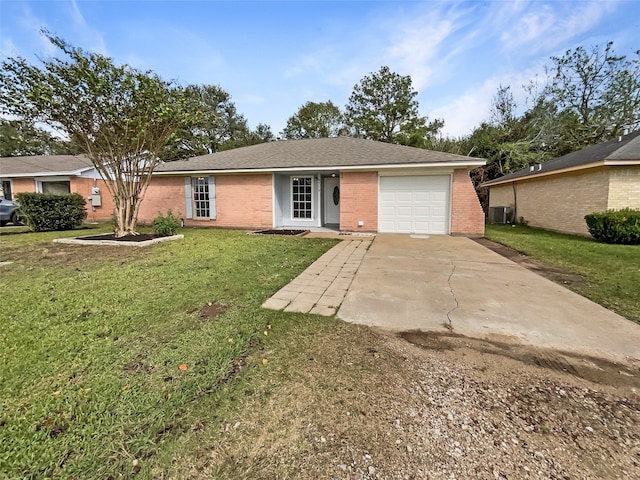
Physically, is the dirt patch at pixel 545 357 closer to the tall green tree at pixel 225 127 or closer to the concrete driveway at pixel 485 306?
the concrete driveway at pixel 485 306

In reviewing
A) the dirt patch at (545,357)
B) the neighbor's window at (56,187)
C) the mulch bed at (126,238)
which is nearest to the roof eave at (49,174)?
the neighbor's window at (56,187)

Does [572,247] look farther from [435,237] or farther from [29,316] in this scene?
[29,316]

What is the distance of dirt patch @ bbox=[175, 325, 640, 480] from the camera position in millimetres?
1409

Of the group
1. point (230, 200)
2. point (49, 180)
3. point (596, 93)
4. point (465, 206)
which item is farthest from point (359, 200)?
point (596, 93)

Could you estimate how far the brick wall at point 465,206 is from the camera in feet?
31.4

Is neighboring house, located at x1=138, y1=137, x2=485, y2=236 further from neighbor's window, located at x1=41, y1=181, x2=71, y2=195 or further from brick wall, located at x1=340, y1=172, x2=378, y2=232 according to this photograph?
neighbor's window, located at x1=41, y1=181, x2=71, y2=195

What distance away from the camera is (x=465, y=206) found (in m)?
9.66

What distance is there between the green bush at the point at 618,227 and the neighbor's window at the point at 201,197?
13992mm

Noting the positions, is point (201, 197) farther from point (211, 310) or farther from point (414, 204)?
point (211, 310)

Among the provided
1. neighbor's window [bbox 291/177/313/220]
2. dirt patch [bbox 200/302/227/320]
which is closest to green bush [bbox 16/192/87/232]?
neighbor's window [bbox 291/177/313/220]

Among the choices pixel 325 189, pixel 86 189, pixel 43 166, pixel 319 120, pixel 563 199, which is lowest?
pixel 563 199

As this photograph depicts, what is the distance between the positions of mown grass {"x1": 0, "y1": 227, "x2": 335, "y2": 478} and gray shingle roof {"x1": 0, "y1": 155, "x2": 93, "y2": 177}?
13974 mm

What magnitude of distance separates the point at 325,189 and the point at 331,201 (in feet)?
2.00

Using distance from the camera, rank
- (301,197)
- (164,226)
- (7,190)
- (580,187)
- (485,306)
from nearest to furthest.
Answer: (485,306), (164,226), (580,187), (301,197), (7,190)
